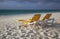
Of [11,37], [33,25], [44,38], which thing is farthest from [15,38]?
[33,25]

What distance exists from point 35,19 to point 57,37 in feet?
4.47

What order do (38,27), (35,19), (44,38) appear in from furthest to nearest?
(35,19) → (38,27) → (44,38)

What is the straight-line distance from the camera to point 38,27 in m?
A: 4.05

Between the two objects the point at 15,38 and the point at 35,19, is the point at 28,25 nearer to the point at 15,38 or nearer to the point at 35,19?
the point at 35,19

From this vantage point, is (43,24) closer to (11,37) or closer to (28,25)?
(28,25)

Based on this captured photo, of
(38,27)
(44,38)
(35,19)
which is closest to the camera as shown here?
(44,38)

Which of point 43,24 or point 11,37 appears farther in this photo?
point 43,24

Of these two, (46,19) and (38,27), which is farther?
(46,19)

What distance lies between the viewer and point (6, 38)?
3.17 metres

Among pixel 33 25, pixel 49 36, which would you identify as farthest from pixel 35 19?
pixel 49 36

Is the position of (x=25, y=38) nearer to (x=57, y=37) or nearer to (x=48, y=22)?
(x=57, y=37)

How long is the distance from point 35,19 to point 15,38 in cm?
136

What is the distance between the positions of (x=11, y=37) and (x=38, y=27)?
1065 millimetres

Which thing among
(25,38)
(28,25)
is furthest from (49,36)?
(28,25)
